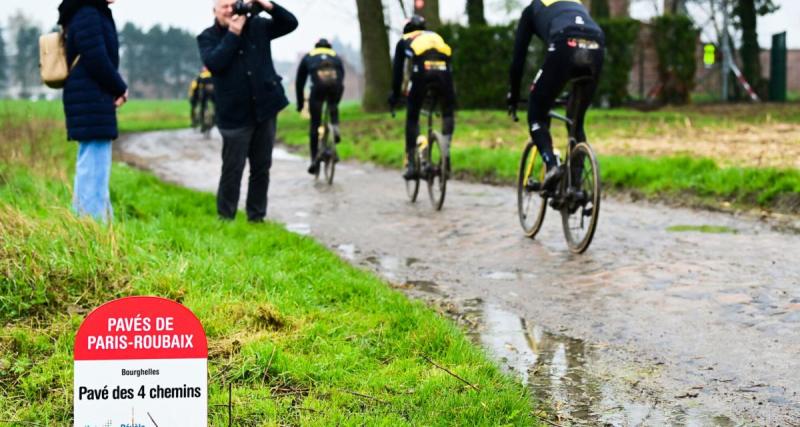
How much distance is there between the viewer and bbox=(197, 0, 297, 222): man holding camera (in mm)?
8398

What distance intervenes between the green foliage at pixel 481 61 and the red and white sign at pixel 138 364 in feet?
90.1

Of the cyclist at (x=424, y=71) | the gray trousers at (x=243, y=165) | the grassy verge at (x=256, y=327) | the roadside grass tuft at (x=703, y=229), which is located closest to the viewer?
the grassy verge at (x=256, y=327)

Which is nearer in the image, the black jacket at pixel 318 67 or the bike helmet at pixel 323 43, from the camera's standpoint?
the black jacket at pixel 318 67

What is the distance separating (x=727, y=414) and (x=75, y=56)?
17.4 feet

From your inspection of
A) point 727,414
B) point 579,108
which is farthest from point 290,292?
point 579,108

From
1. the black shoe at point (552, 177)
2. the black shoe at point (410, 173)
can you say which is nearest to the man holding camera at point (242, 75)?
the black shoe at point (552, 177)

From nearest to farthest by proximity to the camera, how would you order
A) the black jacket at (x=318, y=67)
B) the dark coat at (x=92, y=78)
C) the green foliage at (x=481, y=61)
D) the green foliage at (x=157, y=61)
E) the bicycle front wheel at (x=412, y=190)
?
the dark coat at (x=92, y=78) → the bicycle front wheel at (x=412, y=190) → the black jacket at (x=318, y=67) → the green foliage at (x=481, y=61) → the green foliage at (x=157, y=61)

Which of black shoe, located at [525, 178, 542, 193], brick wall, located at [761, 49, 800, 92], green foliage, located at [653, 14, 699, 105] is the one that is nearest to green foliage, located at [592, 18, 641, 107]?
green foliage, located at [653, 14, 699, 105]

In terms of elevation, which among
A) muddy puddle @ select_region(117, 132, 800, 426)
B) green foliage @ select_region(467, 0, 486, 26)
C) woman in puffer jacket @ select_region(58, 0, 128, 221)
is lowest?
muddy puddle @ select_region(117, 132, 800, 426)

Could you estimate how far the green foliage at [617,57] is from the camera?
29.7m

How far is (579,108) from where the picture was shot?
321 inches

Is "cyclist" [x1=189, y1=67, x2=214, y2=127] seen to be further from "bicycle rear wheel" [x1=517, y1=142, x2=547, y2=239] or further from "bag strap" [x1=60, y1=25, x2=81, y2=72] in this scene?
"bag strap" [x1=60, y1=25, x2=81, y2=72]

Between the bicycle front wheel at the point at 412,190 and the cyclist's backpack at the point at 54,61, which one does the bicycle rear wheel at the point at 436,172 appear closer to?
the bicycle front wheel at the point at 412,190

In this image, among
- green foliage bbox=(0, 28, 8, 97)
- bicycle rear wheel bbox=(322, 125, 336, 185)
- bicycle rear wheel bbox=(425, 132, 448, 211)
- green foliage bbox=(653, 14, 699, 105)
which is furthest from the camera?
green foliage bbox=(0, 28, 8, 97)
